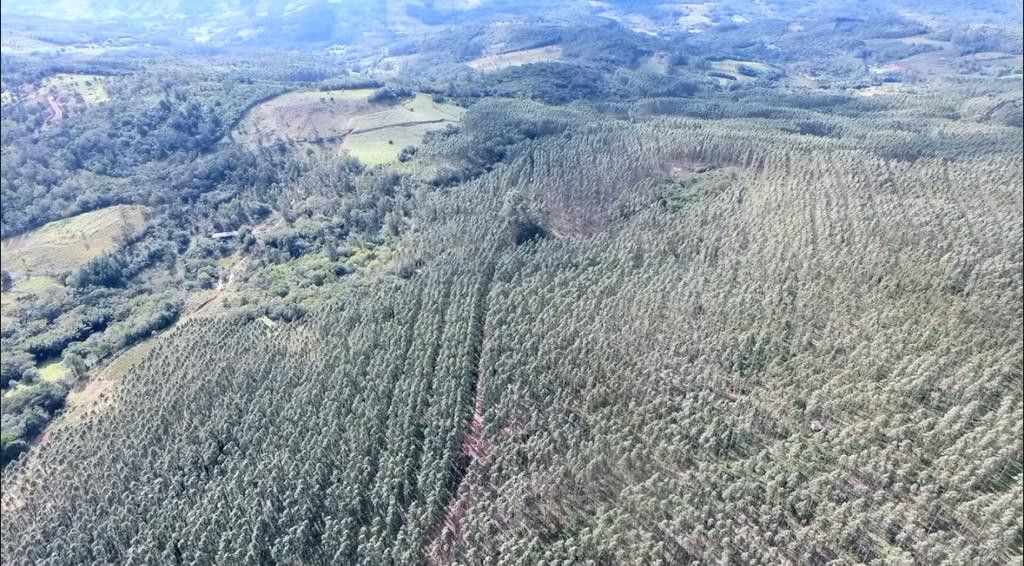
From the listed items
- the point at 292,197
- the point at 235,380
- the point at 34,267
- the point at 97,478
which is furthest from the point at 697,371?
the point at 292,197

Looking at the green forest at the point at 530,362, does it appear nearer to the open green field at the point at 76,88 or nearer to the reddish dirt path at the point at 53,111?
the reddish dirt path at the point at 53,111

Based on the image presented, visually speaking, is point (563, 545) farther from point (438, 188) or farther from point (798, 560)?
point (438, 188)

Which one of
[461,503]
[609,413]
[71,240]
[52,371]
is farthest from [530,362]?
[71,240]

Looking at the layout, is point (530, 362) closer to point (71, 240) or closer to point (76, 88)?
point (71, 240)

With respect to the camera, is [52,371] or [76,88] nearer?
[52,371]

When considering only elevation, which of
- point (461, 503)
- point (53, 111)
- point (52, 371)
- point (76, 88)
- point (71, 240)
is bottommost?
point (52, 371)

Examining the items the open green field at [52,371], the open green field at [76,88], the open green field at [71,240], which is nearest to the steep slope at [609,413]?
the open green field at [52,371]

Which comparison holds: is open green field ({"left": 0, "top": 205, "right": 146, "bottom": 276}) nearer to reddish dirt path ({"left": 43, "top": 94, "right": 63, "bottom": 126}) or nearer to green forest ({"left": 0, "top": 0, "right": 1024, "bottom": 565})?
green forest ({"left": 0, "top": 0, "right": 1024, "bottom": 565})
